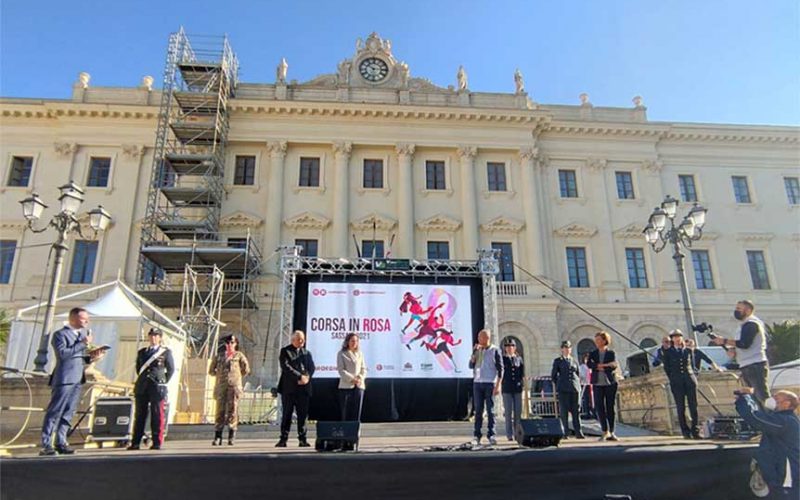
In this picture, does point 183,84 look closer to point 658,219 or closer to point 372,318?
point 372,318

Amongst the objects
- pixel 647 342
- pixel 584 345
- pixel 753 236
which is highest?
pixel 753 236

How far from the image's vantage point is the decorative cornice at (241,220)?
69.3ft

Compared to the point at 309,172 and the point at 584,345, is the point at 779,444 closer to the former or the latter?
the point at 584,345

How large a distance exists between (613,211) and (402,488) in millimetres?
21820

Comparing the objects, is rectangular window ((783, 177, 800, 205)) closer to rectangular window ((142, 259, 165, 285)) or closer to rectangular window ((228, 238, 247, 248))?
rectangular window ((228, 238, 247, 248))

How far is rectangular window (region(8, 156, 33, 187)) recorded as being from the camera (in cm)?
2125

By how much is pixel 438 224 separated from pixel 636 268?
9204mm

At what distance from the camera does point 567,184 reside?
23.9 metres

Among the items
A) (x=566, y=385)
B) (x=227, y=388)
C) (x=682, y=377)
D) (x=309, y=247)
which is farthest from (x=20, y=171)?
(x=682, y=377)

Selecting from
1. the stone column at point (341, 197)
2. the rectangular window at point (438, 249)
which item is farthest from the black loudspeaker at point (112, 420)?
the rectangular window at point (438, 249)

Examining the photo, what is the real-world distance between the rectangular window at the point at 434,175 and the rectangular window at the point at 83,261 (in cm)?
1424

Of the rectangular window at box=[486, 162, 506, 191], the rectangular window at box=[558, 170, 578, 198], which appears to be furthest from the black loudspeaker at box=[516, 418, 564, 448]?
the rectangular window at box=[558, 170, 578, 198]

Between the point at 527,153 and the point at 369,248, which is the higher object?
the point at 527,153

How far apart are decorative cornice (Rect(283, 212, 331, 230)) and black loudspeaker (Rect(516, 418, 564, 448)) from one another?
16581mm
